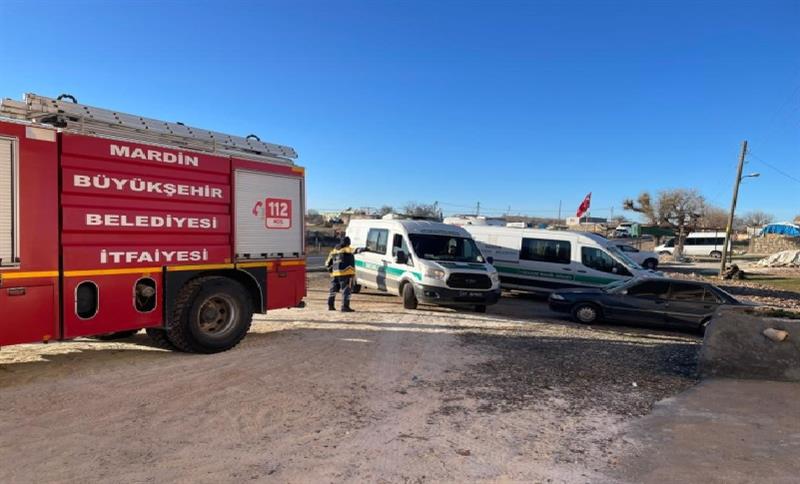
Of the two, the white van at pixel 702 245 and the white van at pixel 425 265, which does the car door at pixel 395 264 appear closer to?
the white van at pixel 425 265

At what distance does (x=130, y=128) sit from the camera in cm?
680

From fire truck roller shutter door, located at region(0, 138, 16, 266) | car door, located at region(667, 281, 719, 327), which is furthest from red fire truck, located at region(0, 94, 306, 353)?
car door, located at region(667, 281, 719, 327)

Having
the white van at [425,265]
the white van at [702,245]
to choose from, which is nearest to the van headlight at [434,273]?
the white van at [425,265]

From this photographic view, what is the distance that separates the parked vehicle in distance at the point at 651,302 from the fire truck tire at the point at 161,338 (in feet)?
28.7

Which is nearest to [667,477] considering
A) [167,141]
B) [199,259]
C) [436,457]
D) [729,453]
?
[729,453]

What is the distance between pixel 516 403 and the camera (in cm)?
573

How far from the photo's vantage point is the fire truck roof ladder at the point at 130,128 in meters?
6.02

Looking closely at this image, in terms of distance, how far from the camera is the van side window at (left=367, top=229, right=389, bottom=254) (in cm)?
1388

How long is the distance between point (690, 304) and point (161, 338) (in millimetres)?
10344

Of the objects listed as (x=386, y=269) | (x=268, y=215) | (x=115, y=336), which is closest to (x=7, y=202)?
(x=115, y=336)

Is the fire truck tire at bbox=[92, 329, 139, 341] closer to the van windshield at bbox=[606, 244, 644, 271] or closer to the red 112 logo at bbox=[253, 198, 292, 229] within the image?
the red 112 logo at bbox=[253, 198, 292, 229]

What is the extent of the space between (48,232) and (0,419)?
204cm

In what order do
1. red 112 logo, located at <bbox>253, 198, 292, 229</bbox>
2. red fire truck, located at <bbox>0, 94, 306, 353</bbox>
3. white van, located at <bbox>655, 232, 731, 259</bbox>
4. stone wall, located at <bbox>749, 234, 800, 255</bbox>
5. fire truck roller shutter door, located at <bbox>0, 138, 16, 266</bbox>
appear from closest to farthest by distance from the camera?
fire truck roller shutter door, located at <bbox>0, 138, 16, 266</bbox>
red fire truck, located at <bbox>0, 94, 306, 353</bbox>
red 112 logo, located at <bbox>253, 198, 292, 229</bbox>
stone wall, located at <bbox>749, 234, 800, 255</bbox>
white van, located at <bbox>655, 232, 731, 259</bbox>

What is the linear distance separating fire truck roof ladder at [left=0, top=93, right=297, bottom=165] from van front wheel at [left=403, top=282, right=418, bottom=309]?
486 cm
